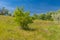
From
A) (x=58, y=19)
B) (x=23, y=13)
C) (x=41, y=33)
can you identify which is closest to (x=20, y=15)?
(x=23, y=13)

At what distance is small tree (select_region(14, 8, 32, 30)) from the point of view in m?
26.5

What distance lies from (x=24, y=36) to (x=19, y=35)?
0.56 m

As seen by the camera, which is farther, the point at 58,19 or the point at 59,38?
the point at 58,19

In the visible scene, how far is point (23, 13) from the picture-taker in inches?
1083

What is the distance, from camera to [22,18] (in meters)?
26.8

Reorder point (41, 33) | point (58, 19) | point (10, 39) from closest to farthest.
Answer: point (10, 39)
point (41, 33)
point (58, 19)

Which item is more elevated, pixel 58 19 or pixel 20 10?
pixel 20 10

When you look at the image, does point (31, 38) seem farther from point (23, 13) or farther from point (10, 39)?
point (23, 13)

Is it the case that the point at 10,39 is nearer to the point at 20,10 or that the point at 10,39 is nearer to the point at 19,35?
the point at 19,35

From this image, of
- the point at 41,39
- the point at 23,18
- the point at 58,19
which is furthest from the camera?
the point at 58,19

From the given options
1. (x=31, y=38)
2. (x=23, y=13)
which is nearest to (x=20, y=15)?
(x=23, y=13)

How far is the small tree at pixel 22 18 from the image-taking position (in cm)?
2653

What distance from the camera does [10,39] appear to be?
64.1 ft

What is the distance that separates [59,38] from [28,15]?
7421 millimetres
